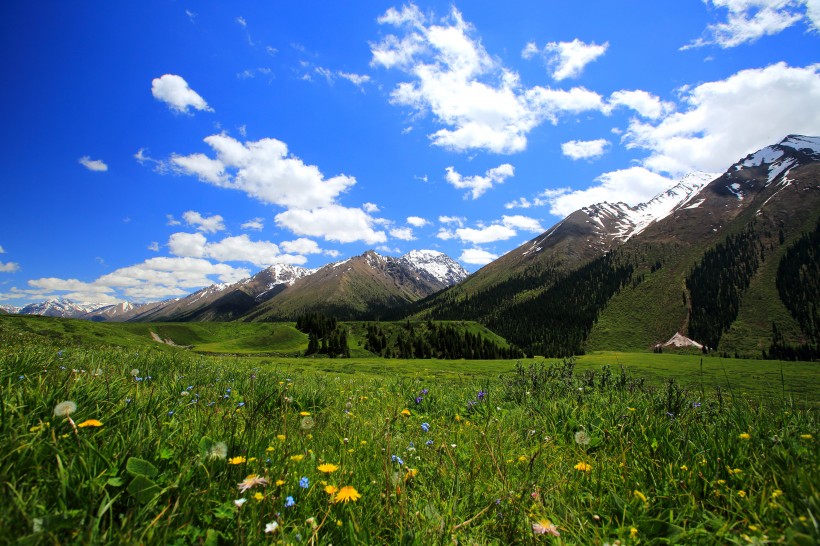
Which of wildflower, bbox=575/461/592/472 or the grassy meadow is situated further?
wildflower, bbox=575/461/592/472

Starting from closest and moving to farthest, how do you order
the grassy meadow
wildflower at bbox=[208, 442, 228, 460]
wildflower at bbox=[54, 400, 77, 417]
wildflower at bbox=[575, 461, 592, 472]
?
the grassy meadow → wildflower at bbox=[54, 400, 77, 417] → wildflower at bbox=[208, 442, 228, 460] → wildflower at bbox=[575, 461, 592, 472]

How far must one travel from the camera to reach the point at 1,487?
2309 millimetres

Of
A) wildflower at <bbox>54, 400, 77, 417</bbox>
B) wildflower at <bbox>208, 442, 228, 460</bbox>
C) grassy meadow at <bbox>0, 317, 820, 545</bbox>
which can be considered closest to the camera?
grassy meadow at <bbox>0, 317, 820, 545</bbox>

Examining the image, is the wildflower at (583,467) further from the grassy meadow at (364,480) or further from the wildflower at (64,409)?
the wildflower at (64,409)

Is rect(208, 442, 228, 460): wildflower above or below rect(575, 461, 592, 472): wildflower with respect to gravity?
above

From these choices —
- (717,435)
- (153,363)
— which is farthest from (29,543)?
(153,363)

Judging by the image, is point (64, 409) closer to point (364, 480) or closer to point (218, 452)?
point (218, 452)

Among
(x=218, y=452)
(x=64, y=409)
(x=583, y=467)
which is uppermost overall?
(x=64, y=409)

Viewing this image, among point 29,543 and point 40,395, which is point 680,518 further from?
point 40,395

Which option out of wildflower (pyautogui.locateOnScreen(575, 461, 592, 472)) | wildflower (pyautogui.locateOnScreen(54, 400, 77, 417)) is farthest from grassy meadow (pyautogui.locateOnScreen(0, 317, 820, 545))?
wildflower (pyautogui.locateOnScreen(575, 461, 592, 472))

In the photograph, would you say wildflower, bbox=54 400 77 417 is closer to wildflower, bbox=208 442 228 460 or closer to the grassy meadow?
the grassy meadow

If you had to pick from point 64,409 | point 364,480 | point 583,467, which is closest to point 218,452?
point 64,409

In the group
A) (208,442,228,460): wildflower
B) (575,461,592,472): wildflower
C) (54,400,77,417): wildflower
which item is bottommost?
(575,461,592,472): wildflower

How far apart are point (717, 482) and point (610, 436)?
232cm
